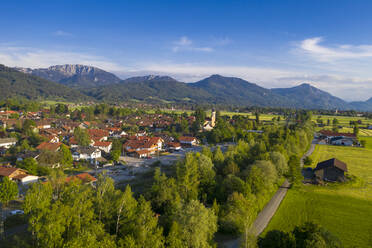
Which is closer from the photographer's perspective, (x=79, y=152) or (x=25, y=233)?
(x=25, y=233)

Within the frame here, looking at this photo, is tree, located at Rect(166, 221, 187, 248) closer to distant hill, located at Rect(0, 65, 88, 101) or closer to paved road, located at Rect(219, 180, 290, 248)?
paved road, located at Rect(219, 180, 290, 248)

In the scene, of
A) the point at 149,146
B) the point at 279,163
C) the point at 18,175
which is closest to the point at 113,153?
the point at 149,146

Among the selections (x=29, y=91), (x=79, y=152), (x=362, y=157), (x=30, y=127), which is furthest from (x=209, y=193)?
(x=29, y=91)

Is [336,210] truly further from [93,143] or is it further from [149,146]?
[93,143]

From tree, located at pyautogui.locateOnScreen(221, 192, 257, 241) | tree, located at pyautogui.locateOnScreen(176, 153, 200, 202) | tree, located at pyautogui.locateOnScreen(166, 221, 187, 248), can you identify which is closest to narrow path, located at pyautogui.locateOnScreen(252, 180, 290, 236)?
tree, located at pyautogui.locateOnScreen(221, 192, 257, 241)

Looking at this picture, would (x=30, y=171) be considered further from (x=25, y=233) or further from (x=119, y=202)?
(x=119, y=202)

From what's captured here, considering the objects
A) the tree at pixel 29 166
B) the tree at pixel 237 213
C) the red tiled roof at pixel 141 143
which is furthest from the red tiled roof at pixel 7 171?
the tree at pixel 237 213

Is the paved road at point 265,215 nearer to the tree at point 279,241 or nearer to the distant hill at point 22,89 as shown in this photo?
the tree at point 279,241
